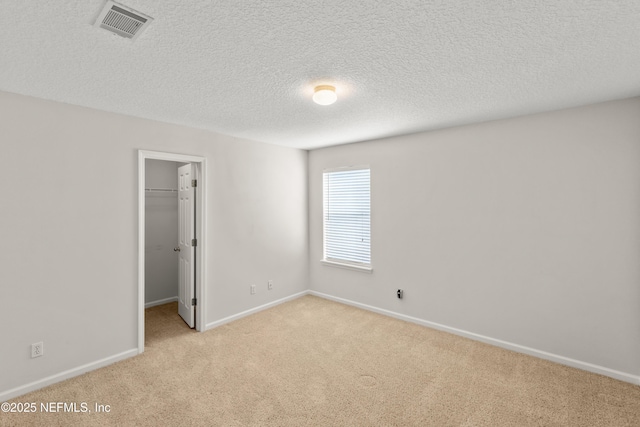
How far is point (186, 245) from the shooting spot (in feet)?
12.8

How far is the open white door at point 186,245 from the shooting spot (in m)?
3.75

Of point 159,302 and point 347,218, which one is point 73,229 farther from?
point 347,218

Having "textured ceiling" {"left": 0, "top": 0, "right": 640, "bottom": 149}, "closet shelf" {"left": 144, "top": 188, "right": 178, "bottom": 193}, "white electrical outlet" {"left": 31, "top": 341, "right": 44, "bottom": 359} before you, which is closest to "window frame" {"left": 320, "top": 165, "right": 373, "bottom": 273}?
"textured ceiling" {"left": 0, "top": 0, "right": 640, "bottom": 149}

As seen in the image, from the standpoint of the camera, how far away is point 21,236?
2471 millimetres

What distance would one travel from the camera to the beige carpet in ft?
7.12

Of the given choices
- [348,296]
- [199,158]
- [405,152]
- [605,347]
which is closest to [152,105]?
[199,158]

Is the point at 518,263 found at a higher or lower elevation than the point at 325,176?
lower

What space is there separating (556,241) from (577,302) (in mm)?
587

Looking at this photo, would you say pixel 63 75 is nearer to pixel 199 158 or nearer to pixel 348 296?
pixel 199 158

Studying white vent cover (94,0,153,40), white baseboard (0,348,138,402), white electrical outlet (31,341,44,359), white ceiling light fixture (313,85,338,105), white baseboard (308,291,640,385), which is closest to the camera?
white vent cover (94,0,153,40)

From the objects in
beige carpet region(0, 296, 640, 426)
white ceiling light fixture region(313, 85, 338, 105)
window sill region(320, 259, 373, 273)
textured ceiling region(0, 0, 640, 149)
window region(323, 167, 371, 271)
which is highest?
textured ceiling region(0, 0, 640, 149)

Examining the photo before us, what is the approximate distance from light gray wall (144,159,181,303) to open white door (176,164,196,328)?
764mm

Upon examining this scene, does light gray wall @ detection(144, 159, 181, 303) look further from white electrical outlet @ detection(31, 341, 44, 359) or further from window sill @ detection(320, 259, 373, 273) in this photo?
window sill @ detection(320, 259, 373, 273)

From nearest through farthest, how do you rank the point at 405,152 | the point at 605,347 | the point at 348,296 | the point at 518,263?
the point at 605,347 < the point at 518,263 < the point at 405,152 < the point at 348,296
